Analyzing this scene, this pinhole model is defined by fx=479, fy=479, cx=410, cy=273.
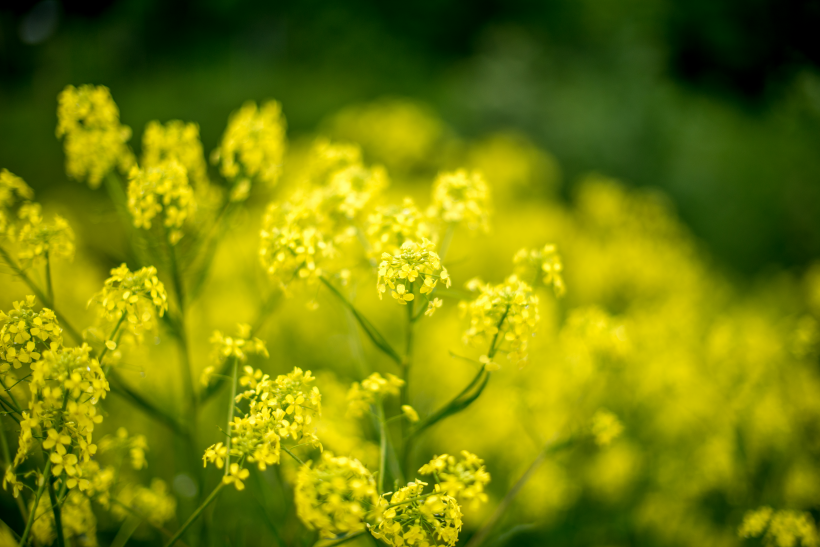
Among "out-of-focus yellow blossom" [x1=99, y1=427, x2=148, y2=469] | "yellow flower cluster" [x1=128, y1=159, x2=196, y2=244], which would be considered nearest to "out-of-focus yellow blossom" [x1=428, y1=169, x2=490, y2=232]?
"yellow flower cluster" [x1=128, y1=159, x2=196, y2=244]

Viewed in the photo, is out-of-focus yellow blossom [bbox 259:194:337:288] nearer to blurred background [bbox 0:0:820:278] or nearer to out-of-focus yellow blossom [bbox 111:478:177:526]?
out-of-focus yellow blossom [bbox 111:478:177:526]

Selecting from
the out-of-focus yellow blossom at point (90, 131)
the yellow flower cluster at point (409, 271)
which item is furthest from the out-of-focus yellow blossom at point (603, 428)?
the out-of-focus yellow blossom at point (90, 131)

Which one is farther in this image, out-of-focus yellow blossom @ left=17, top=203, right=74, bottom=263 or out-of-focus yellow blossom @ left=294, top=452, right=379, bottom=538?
out-of-focus yellow blossom @ left=17, top=203, right=74, bottom=263

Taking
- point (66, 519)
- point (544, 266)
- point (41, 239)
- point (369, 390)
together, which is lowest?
point (66, 519)

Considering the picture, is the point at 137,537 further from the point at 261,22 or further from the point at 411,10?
the point at 411,10

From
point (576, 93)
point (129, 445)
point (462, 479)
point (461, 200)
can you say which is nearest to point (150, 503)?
point (129, 445)

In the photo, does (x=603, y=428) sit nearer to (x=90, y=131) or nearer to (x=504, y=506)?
(x=504, y=506)
